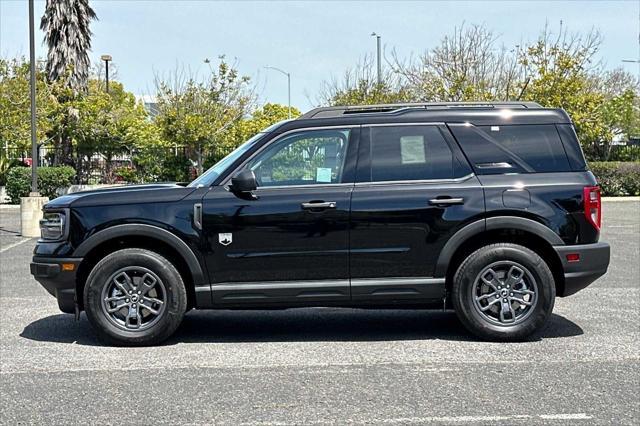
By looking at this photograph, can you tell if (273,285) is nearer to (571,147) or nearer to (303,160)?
(303,160)

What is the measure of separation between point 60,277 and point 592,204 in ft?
14.7

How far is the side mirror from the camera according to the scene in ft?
20.6

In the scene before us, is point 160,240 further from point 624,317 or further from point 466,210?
point 624,317

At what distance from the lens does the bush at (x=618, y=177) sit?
29125 mm

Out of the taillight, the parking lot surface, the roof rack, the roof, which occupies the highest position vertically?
the roof rack

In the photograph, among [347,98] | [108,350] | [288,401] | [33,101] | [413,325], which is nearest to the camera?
[288,401]

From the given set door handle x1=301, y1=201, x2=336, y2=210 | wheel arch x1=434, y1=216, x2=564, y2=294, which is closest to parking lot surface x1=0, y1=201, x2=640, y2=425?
wheel arch x1=434, y1=216, x2=564, y2=294

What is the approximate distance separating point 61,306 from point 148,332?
2.63 ft

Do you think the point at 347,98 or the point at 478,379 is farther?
the point at 347,98

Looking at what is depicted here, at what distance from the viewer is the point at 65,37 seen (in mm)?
28094

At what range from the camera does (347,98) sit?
3494 cm

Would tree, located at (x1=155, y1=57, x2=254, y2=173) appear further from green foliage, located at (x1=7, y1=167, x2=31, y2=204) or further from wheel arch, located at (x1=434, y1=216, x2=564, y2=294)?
wheel arch, located at (x1=434, y1=216, x2=564, y2=294)

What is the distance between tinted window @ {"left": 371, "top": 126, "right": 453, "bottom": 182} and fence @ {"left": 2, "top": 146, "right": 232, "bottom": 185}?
21.9 meters

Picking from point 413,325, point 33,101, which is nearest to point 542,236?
point 413,325
